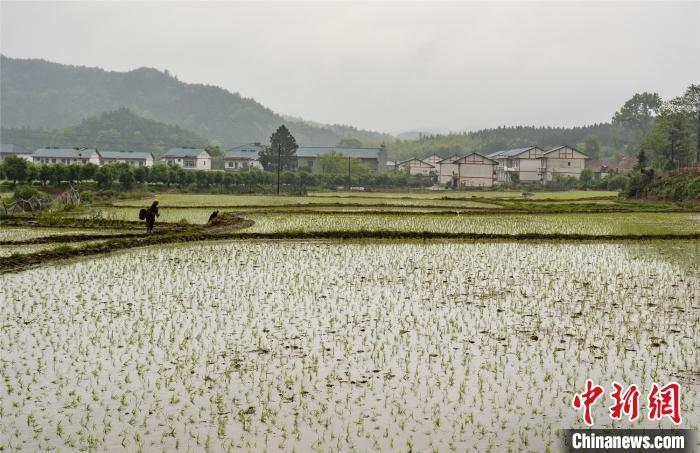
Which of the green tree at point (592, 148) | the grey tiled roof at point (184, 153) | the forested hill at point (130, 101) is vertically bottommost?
the grey tiled roof at point (184, 153)

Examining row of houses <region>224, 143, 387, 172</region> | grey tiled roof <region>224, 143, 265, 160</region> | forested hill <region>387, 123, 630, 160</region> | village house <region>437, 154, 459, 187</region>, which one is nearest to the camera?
village house <region>437, 154, 459, 187</region>

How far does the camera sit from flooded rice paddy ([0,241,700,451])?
17.9 feet

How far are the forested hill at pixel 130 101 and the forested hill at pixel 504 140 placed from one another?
47.7 meters

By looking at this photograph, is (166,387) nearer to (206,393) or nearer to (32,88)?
(206,393)

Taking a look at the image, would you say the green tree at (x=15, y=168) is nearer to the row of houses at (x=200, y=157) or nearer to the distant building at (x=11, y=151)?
the row of houses at (x=200, y=157)

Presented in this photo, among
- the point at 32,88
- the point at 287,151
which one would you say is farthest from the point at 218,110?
the point at 287,151

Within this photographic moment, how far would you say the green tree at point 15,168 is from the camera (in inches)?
1679

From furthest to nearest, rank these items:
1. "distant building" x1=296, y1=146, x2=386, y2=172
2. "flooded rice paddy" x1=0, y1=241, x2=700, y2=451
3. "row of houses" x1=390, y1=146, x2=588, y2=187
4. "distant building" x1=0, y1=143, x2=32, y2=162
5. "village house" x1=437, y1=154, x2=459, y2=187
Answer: "distant building" x1=0, y1=143, x2=32, y2=162 < "distant building" x1=296, y1=146, x2=386, y2=172 < "village house" x1=437, y1=154, x2=459, y2=187 < "row of houses" x1=390, y1=146, x2=588, y2=187 < "flooded rice paddy" x1=0, y1=241, x2=700, y2=451

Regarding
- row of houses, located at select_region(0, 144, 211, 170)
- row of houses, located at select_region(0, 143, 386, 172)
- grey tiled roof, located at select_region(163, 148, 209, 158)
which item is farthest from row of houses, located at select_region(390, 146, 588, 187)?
grey tiled roof, located at select_region(163, 148, 209, 158)

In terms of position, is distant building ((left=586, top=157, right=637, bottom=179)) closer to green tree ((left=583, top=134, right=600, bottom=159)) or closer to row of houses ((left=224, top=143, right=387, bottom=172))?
green tree ((left=583, top=134, right=600, bottom=159))

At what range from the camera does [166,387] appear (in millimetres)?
6391

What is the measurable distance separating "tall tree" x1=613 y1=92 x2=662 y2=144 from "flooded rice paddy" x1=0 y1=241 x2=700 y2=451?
Answer: 10617 centimetres

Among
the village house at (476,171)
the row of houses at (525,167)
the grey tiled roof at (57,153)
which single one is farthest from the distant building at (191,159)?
the village house at (476,171)

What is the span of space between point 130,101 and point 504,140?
109 m
